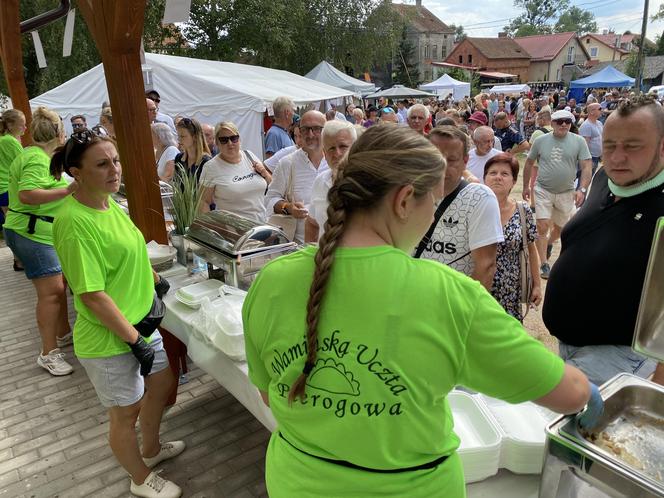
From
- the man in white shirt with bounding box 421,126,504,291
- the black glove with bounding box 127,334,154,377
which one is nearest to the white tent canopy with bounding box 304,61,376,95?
the man in white shirt with bounding box 421,126,504,291

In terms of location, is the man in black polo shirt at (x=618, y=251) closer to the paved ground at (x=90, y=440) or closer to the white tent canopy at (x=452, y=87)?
the paved ground at (x=90, y=440)

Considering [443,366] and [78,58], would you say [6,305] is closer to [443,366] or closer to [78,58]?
[443,366]

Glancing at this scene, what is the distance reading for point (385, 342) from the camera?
85 cm

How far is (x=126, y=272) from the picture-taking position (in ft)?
6.49

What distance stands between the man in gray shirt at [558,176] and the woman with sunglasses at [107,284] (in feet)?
15.0

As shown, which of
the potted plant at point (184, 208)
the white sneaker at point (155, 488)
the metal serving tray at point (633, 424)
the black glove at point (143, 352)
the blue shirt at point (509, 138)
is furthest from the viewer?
the blue shirt at point (509, 138)

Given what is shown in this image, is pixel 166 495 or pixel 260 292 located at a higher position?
pixel 260 292

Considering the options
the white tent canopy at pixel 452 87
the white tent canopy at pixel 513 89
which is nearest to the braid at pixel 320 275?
the white tent canopy at pixel 452 87

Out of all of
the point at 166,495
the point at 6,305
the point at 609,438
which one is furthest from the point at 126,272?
the point at 6,305

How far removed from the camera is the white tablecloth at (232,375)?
138cm

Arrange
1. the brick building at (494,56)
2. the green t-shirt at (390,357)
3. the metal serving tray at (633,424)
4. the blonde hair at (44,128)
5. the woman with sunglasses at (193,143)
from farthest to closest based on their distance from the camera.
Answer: the brick building at (494,56) → the woman with sunglasses at (193,143) → the blonde hair at (44,128) → the metal serving tray at (633,424) → the green t-shirt at (390,357)

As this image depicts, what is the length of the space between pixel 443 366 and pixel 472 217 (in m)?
1.48

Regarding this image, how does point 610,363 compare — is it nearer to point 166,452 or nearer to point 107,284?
point 107,284

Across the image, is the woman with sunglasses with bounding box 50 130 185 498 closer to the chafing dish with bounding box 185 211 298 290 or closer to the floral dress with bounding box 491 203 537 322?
the chafing dish with bounding box 185 211 298 290
